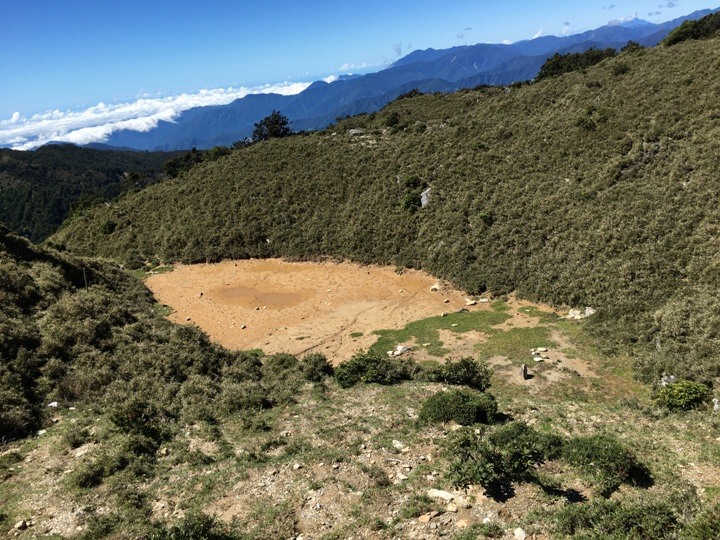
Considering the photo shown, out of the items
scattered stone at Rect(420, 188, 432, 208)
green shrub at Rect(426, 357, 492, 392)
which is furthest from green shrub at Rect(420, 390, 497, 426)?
scattered stone at Rect(420, 188, 432, 208)

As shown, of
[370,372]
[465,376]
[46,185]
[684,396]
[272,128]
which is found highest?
[46,185]

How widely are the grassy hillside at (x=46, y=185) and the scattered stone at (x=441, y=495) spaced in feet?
388

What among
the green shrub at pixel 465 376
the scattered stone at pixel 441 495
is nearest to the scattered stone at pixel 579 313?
the green shrub at pixel 465 376

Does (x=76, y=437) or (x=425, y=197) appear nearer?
(x=76, y=437)

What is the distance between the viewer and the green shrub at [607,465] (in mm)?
8812

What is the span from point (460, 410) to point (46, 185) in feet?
623

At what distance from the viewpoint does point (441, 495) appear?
8.63 metres

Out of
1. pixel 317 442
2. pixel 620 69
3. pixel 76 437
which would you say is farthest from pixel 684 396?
pixel 620 69

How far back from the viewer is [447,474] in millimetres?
9141

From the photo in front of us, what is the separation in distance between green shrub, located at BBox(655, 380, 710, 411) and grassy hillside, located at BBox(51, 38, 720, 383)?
1.40 meters

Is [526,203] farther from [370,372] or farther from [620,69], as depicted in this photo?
[620,69]

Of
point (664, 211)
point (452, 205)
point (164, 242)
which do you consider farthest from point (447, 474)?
point (164, 242)

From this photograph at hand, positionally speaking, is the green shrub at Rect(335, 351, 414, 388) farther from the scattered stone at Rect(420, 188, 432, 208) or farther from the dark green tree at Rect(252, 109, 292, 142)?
the dark green tree at Rect(252, 109, 292, 142)

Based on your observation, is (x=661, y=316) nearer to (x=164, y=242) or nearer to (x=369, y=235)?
(x=369, y=235)
